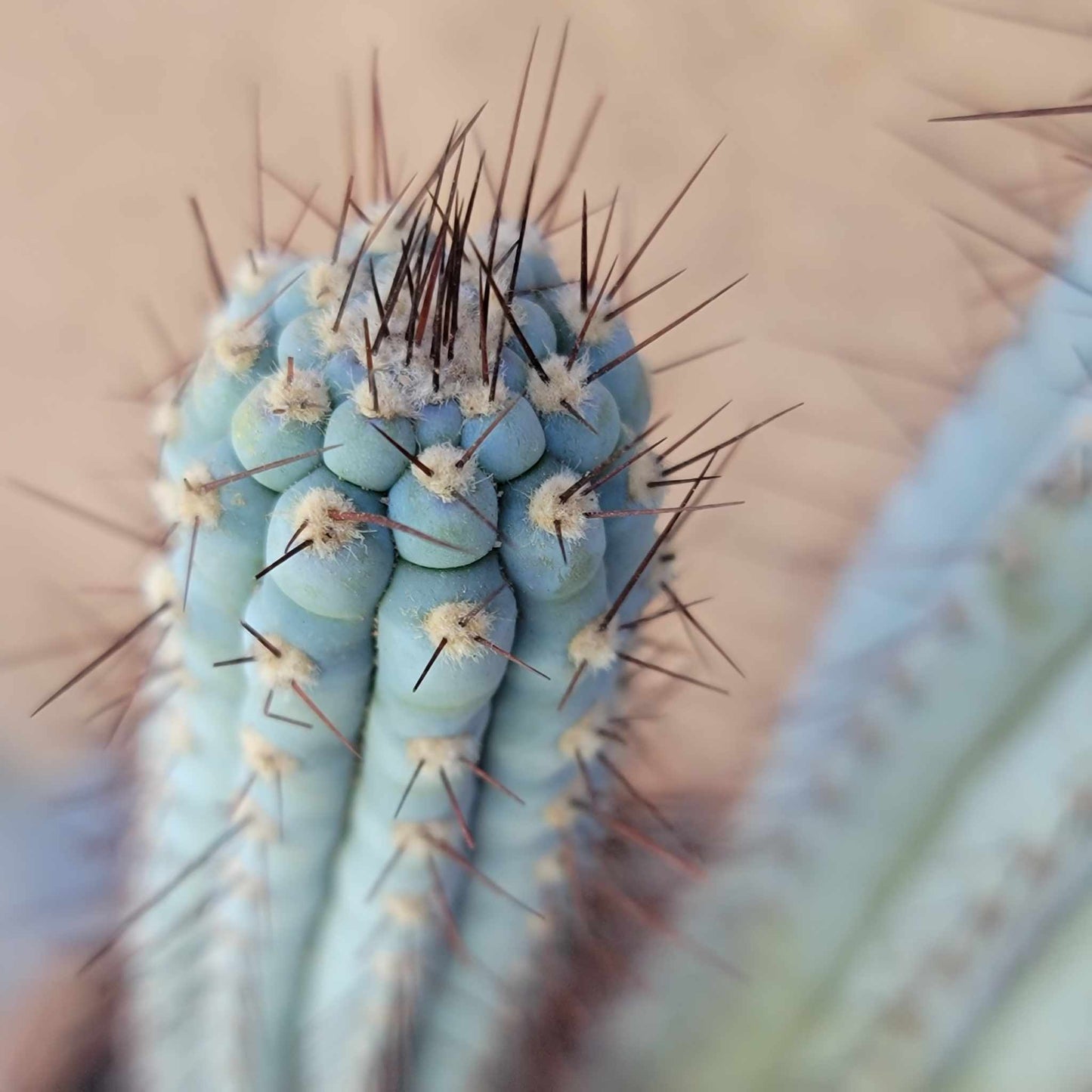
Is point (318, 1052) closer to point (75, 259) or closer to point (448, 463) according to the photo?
point (448, 463)

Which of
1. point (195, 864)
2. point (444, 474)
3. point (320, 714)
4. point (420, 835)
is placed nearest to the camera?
point (444, 474)

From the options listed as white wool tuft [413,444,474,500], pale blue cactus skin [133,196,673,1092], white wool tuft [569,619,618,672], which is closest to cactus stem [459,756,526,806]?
pale blue cactus skin [133,196,673,1092]

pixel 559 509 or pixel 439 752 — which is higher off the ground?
pixel 559 509

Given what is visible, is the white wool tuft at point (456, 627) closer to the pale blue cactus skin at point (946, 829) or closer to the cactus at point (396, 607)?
the cactus at point (396, 607)

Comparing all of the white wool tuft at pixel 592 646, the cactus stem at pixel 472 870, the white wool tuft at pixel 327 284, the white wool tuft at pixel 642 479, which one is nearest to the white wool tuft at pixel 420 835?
the cactus stem at pixel 472 870

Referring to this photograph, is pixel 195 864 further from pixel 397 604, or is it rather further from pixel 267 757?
pixel 397 604

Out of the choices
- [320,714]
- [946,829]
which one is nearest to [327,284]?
[320,714]

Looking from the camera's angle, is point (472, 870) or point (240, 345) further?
point (472, 870)

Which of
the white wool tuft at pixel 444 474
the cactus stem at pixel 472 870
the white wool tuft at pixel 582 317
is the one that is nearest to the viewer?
the white wool tuft at pixel 444 474
